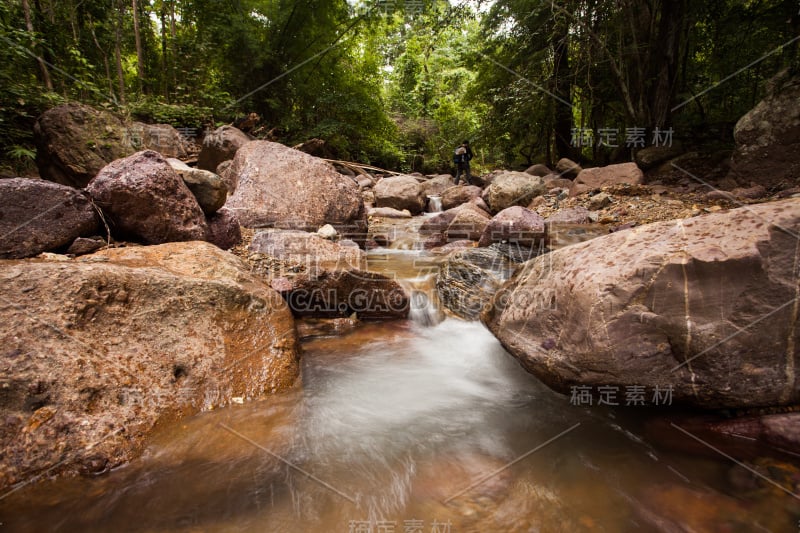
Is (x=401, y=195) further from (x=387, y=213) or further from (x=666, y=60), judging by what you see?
(x=666, y=60)

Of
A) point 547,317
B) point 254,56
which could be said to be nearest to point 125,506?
point 547,317

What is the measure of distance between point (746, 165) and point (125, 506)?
392 inches

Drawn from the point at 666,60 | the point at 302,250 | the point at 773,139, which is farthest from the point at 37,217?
the point at 666,60

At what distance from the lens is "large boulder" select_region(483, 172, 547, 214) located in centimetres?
893

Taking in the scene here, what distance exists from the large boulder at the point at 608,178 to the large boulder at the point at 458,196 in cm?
272

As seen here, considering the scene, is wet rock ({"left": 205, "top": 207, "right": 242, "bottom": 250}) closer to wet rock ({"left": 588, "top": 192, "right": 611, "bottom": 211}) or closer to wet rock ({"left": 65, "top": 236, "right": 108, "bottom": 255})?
wet rock ({"left": 65, "top": 236, "right": 108, "bottom": 255})

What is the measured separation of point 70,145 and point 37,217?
4.05m

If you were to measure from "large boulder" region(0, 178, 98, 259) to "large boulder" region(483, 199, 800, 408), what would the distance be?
4.11 m

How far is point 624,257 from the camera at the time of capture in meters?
2.14

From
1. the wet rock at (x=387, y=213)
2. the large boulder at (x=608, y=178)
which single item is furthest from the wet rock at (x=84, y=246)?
the large boulder at (x=608, y=178)

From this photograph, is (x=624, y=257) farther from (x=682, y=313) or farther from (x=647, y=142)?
(x=647, y=142)

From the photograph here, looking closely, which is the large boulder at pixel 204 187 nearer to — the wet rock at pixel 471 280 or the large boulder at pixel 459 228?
the wet rock at pixel 471 280

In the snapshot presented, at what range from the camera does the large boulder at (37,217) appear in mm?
2750

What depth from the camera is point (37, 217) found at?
2.86 metres
